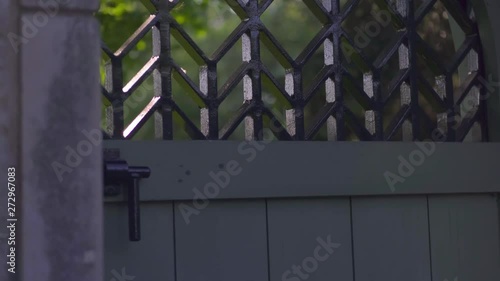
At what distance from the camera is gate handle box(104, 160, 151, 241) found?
75.6 inches

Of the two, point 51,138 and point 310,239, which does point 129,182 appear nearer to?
point 51,138

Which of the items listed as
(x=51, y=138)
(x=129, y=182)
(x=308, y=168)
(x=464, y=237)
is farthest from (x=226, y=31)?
(x=51, y=138)

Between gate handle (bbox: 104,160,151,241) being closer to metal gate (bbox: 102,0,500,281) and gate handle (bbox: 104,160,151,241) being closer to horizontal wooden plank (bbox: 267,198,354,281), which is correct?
metal gate (bbox: 102,0,500,281)

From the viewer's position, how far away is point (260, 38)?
2.26m

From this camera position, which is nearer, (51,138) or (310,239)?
(51,138)

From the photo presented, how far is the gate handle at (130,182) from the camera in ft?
6.30

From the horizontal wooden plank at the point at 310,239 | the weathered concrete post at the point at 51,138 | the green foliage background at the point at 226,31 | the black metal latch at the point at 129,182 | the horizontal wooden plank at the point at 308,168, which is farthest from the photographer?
the green foliage background at the point at 226,31

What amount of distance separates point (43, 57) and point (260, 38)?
785 millimetres

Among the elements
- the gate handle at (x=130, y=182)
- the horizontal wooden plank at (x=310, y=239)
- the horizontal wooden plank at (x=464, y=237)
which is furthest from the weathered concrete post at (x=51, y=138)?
the horizontal wooden plank at (x=464, y=237)

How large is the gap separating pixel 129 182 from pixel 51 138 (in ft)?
1.26

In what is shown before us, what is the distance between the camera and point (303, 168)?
2.18m

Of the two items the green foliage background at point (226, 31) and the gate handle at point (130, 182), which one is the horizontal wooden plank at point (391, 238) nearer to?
the green foliage background at point (226, 31)

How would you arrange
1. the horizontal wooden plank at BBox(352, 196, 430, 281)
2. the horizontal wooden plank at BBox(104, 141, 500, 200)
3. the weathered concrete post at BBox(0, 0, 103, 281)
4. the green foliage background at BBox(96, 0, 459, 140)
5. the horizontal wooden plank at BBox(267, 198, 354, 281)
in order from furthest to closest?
the green foliage background at BBox(96, 0, 459, 140), the horizontal wooden plank at BBox(352, 196, 430, 281), the horizontal wooden plank at BBox(267, 198, 354, 281), the horizontal wooden plank at BBox(104, 141, 500, 200), the weathered concrete post at BBox(0, 0, 103, 281)

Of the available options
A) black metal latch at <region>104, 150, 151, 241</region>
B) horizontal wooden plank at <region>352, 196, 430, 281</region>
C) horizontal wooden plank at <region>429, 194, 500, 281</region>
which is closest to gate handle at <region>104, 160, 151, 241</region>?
black metal latch at <region>104, 150, 151, 241</region>
